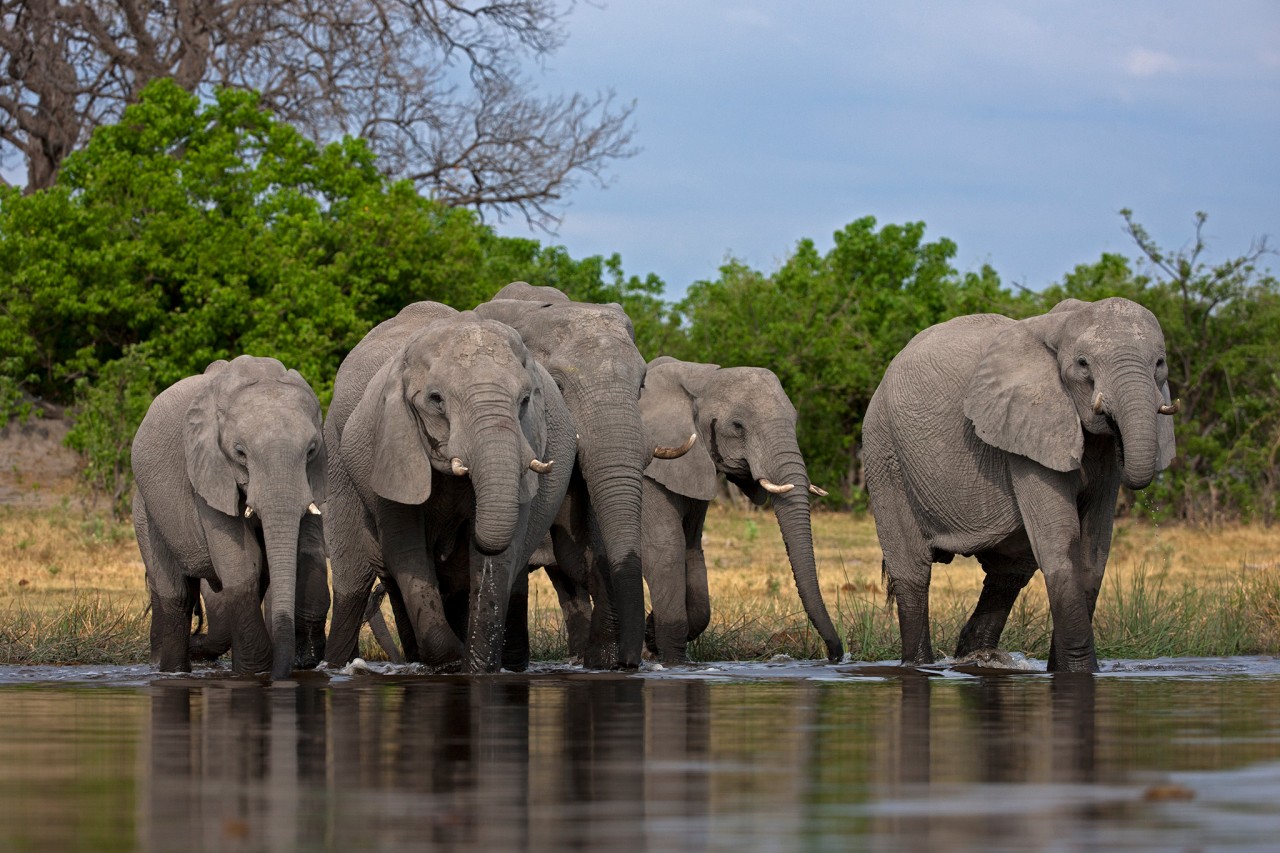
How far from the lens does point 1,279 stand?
98.6 ft

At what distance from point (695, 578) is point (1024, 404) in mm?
2843

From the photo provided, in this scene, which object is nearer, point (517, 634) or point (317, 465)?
point (317, 465)

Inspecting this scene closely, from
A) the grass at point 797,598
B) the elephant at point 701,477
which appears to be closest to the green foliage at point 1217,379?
the grass at point 797,598

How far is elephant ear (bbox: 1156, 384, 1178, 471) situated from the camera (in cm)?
1053

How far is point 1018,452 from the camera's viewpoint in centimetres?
1104

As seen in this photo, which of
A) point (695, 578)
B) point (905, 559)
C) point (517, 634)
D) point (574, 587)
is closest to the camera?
point (517, 634)

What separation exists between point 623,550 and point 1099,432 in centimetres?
252

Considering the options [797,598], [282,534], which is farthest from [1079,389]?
[797,598]

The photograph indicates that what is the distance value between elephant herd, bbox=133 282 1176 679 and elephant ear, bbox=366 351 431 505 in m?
0.01

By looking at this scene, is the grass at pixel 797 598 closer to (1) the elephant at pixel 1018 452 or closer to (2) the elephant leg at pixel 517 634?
(1) the elephant at pixel 1018 452

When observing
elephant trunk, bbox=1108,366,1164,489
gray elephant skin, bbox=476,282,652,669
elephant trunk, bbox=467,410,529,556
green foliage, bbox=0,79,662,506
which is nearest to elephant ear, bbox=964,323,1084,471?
elephant trunk, bbox=1108,366,1164,489

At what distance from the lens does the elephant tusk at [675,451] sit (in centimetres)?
1258

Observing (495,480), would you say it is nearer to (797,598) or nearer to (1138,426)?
(1138,426)

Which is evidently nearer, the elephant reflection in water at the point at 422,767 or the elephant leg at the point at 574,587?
the elephant reflection in water at the point at 422,767
